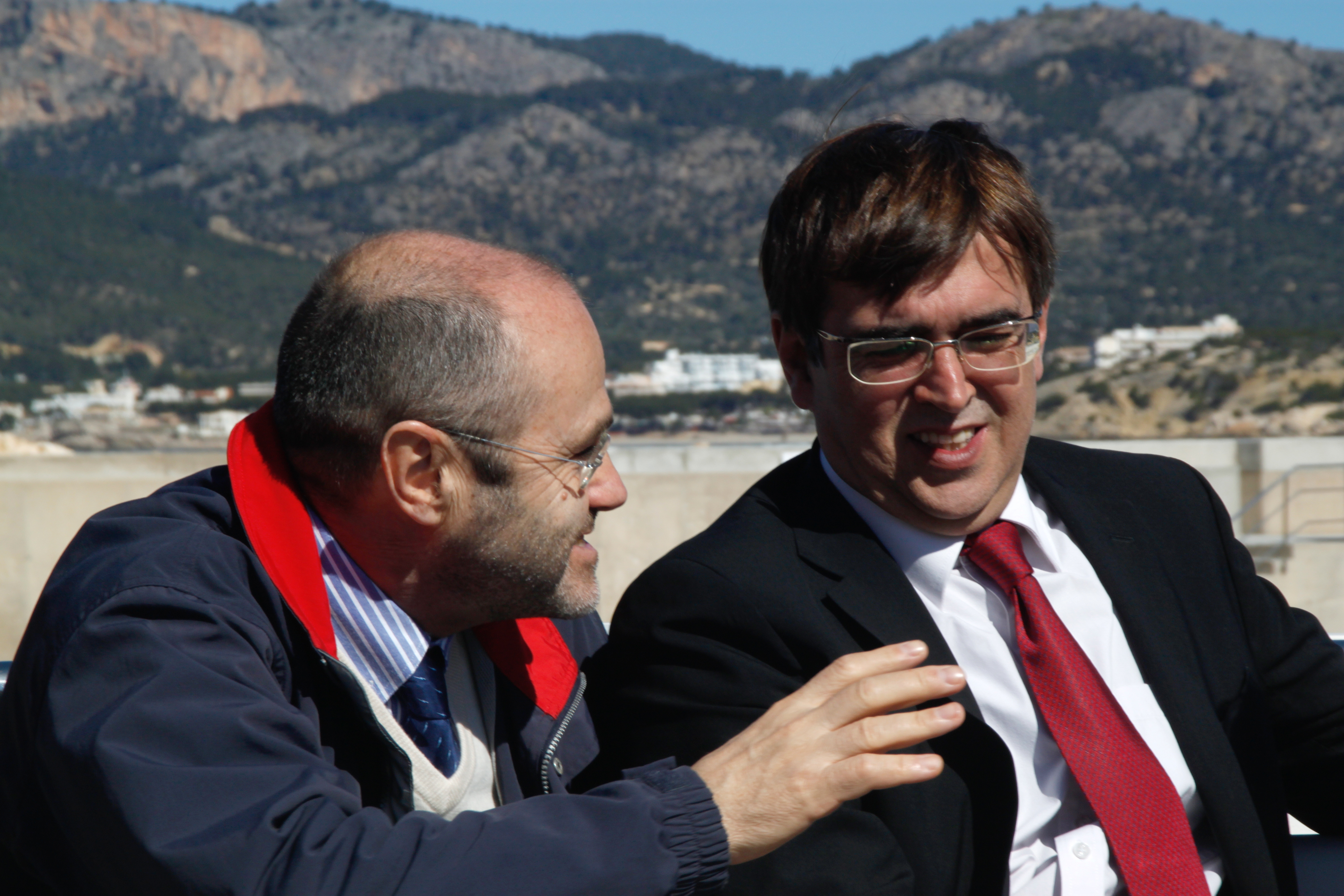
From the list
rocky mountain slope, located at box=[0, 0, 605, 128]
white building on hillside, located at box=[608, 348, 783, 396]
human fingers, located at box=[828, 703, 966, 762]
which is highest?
rocky mountain slope, located at box=[0, 0, 605, 128]

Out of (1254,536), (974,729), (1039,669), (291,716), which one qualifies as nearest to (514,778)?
(291,716)

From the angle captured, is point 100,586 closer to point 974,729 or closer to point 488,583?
point 488,583

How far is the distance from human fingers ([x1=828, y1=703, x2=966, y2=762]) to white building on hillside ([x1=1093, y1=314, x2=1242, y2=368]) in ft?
207

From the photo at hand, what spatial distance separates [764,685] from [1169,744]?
0.66 meters

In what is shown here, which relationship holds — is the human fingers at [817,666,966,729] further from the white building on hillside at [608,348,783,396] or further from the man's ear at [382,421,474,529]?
the white building on hillside at [608,348,783,396]

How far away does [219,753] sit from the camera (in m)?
1.23

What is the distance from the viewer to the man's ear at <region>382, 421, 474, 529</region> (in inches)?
64.6

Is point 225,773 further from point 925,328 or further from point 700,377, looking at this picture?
point 700,377

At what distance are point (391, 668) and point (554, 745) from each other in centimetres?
29

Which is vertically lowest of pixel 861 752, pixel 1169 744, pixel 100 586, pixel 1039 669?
pixel 1169 744

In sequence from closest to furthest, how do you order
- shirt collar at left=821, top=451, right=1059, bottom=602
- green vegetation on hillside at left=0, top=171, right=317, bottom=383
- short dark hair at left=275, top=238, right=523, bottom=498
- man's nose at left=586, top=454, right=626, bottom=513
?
1. short dark hair at left=275, top=238, right=523, bottom=498
2. man's nose at left=586, top=454, right=626, bottom=513
3. shirt collar at left=821, top=451, right=1059, bottom=602
4. green vegetation on hillside at left=0, top=171, right=317, bottom=383

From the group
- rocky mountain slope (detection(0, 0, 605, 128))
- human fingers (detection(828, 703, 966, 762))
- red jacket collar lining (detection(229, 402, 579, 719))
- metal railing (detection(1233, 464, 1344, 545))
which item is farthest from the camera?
rocky mountain slope (detection(0, 0, 605, 128))

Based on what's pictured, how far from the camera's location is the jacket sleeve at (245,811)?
1.18 metres

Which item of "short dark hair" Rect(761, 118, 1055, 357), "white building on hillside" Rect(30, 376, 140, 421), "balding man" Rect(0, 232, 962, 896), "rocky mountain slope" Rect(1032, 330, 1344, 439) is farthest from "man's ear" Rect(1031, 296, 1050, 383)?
"white building on hillside" Rect(30, 376, 140, 421)
